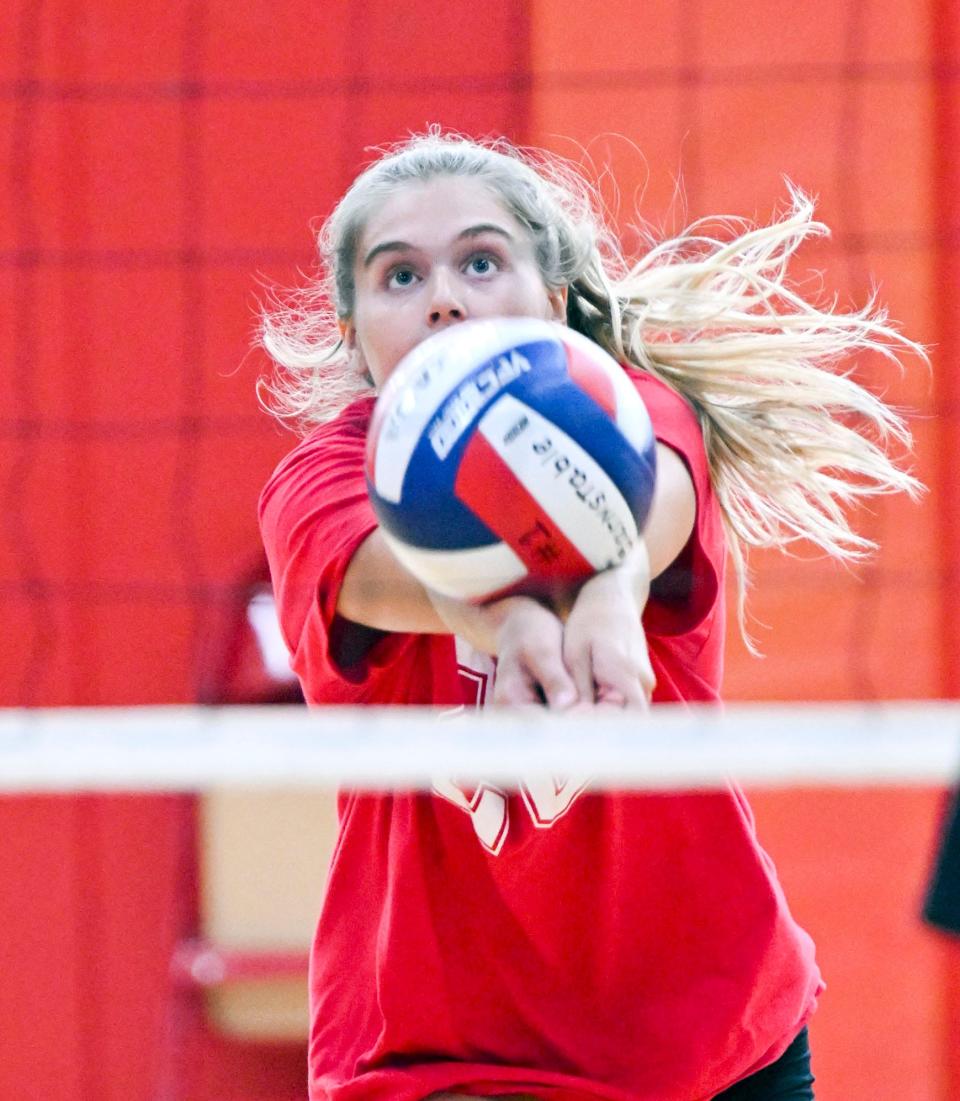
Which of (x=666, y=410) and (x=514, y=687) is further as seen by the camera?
(x=666, y=410)

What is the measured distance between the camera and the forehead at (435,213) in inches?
82.4

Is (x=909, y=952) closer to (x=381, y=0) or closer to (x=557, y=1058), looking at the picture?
(x=557, y=1058)

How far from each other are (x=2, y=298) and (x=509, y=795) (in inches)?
94.5

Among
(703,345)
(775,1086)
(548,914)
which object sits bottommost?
(775,1086)

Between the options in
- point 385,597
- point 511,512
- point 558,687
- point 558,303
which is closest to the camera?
point 558,687

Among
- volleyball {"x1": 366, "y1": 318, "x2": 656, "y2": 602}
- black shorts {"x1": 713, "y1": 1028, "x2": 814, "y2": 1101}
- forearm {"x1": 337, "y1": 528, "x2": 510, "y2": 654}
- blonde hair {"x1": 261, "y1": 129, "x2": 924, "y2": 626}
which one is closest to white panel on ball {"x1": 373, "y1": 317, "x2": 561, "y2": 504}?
volleyball {"x1": 366, "y1": 318, "x2": 656, "y2": 602}

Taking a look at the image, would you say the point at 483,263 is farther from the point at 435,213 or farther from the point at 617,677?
the point at 617,677

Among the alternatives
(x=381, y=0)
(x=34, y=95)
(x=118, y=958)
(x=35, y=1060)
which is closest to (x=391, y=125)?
(x=381, y=0)

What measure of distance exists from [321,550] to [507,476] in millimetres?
302

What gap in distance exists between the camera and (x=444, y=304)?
6.57 feet

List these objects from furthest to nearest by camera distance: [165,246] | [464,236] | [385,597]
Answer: [165,246] → [464,236] → [385,597]

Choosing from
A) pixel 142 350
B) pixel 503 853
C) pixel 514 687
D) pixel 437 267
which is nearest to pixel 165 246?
pixel 142 350

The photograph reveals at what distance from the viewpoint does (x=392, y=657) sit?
200 cm

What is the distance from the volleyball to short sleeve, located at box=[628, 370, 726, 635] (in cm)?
22
